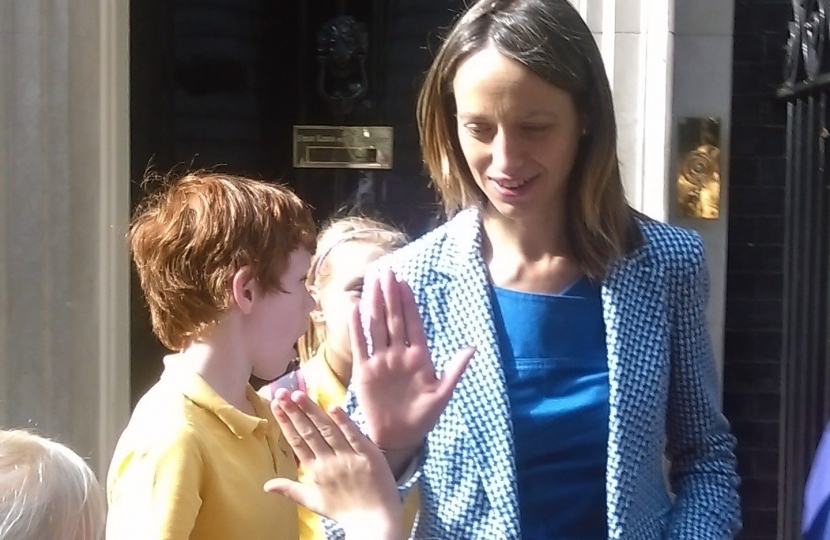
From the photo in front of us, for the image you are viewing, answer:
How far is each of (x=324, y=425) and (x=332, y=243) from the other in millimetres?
1310

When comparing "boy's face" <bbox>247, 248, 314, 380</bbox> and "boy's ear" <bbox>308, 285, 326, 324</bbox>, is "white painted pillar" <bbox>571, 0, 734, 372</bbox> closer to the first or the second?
"boy's ear" <bbox>308, 285, 326, 324</bbox>

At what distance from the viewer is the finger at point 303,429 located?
1422 millimetres

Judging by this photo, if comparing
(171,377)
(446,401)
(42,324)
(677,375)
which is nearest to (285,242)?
(171,377)

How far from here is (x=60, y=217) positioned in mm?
3209

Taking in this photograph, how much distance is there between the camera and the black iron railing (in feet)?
9.98

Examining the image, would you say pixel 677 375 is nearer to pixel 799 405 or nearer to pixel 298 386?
pixel 298 386

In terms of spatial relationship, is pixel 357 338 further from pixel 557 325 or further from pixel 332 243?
pixel 332 243

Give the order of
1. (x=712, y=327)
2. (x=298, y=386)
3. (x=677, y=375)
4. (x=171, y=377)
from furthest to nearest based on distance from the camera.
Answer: (x=712, y=327), (x=298, y=386), (x=171, y=377), (x=677, y=375)

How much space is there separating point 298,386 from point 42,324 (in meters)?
1.07

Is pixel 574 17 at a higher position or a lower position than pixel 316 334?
higher

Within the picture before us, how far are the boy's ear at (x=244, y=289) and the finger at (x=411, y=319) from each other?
0.53 m

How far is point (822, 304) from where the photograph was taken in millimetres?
3074

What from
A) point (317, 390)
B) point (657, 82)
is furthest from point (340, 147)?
point (317, 390)

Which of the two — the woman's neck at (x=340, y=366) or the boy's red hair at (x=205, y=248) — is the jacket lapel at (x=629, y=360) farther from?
the woman's neck at (x=340, y=366)
